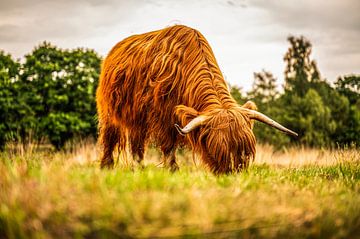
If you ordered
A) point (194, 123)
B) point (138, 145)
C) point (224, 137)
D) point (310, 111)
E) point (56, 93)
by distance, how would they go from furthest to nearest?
point (310, 111)
point (56, 93)
point (138, 145)
point (194, 123)
point (224, 137)

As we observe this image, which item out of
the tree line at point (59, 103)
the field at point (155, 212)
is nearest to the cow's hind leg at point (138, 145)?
the field at point (155, 212)

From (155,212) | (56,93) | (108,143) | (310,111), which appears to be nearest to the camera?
(155,212)

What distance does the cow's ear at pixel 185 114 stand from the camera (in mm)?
5914

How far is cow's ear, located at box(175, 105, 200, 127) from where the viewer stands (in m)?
5.91

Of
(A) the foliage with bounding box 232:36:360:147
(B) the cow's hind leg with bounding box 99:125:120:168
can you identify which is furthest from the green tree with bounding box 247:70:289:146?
(B) the cow's hind leg with bounding box 99:125:120:168

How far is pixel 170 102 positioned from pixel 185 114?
0.82 m

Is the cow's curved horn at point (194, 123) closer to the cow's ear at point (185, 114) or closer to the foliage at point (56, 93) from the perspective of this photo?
the cow's ear at point (185, 114)

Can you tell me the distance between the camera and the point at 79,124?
79.7 ft

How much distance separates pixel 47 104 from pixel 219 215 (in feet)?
77.0

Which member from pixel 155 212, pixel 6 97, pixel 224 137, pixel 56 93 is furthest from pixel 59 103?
pixel 155 212

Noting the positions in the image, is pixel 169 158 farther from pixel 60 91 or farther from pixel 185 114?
pixel 60 91

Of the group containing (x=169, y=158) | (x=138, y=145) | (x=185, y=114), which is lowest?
(x=169, y=158)

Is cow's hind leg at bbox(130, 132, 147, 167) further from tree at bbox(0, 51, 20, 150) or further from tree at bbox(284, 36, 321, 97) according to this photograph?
tree at bbox(284, 36, 321, 97)

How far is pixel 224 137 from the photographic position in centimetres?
519
